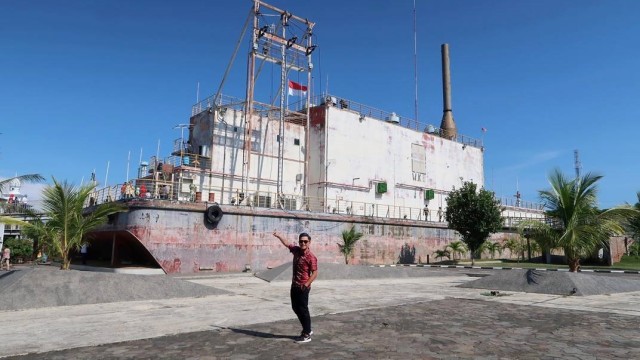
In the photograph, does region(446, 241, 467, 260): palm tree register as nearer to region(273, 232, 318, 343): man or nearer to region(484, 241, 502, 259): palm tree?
region(484, 241, 502, 259): palm tree

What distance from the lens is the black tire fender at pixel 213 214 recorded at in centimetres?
2100

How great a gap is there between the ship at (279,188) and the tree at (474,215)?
283 centimetres

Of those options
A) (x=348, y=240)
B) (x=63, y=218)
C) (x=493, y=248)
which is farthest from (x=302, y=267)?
(x=493, y=248)


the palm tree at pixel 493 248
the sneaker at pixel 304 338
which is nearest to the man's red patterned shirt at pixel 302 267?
the sneaker at pixel 304 338

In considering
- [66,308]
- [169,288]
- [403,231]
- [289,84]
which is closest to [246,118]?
[289,84]

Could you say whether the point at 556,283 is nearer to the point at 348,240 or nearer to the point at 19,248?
the point at 348,240

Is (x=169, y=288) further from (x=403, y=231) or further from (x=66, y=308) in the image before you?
(x=403, y=231)

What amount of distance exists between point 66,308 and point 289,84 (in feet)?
71.3

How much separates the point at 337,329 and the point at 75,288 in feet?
23.7

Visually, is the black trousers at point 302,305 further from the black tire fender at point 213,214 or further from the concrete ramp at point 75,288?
the black tire fender at point 213,214

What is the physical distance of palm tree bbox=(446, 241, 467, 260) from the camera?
3114cm

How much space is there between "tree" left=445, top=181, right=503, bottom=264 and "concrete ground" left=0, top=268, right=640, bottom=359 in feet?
53.9

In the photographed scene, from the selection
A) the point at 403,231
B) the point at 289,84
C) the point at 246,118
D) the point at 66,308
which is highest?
the point at 289,84

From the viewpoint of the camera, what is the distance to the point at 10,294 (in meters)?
9.89
